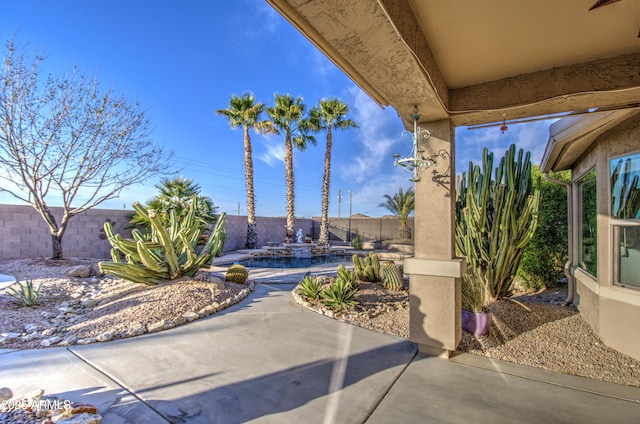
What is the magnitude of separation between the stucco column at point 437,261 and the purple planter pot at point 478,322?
20.8 inches

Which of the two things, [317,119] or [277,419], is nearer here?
[277,419]

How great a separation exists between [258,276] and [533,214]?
7118 millimetres

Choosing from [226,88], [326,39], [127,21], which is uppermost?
[226,88]

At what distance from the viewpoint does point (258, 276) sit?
29.8ft

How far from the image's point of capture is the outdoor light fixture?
3529mm

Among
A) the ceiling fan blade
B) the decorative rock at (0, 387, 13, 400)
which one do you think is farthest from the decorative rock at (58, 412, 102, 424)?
the ceiling fan blade

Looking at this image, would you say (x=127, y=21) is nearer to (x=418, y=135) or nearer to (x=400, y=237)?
(x=418, y=135)

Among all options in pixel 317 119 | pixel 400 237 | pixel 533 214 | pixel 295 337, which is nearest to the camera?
pixel 295 337

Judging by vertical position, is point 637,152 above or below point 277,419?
above

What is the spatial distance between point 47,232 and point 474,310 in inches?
498

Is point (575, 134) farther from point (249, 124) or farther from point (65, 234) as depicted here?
point (249, 124)

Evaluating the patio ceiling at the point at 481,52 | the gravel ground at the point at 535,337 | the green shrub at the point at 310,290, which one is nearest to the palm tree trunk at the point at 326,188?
the green shrub at the point at 310,290

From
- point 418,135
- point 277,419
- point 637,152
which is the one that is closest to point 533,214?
point 637,152

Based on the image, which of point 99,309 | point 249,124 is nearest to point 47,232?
point 99,309
